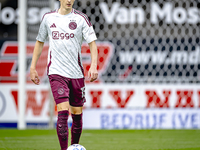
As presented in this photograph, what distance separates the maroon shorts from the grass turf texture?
905 mm

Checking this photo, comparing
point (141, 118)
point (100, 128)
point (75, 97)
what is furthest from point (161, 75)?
point (75, 97)

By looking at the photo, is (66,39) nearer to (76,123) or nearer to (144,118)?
(76,123)

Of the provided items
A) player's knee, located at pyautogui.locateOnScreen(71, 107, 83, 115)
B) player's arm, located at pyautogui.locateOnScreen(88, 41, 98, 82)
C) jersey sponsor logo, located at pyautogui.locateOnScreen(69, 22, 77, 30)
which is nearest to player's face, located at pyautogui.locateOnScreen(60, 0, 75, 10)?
jersey sponsor logo, located at pyautogui.locateOnScreen(69, 22, 77, 30)

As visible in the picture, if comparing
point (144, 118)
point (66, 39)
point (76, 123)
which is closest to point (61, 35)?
point (66, 39)

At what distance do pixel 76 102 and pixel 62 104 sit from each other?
292 mm

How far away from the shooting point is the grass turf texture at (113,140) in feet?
14.3

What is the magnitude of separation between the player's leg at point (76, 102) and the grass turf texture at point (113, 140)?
2.31 feet

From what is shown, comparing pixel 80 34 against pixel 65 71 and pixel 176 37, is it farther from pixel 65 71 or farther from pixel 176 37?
pixel 176 37

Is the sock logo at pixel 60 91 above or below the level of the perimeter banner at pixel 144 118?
above

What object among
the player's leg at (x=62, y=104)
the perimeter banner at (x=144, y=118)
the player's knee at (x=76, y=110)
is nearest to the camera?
the player's leg at (x=62, y=104)

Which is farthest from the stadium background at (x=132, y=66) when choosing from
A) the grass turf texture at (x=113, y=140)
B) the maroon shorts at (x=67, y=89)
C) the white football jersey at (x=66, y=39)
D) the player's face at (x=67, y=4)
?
the player's face at (x=67, y=4)

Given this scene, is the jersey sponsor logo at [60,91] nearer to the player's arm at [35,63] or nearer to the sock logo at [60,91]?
the sock logo at [60,91]

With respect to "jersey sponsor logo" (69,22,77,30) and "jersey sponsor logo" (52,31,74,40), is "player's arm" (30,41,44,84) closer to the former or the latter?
"jersey sponsor logo" (52,31,74,40)

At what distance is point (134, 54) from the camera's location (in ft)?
25.4
